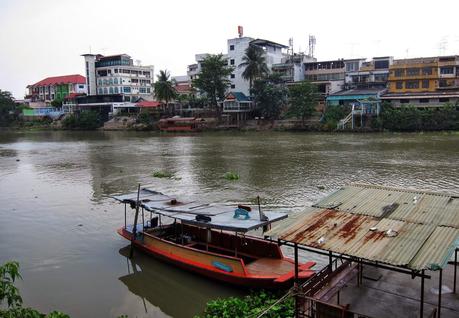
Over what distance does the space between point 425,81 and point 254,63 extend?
24730 millimetres

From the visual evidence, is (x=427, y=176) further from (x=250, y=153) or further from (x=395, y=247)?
(x=395, y=247)

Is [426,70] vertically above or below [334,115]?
above

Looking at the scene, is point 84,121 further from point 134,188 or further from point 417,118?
point 134,188

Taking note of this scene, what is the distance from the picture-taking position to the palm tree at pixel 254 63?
224 ft

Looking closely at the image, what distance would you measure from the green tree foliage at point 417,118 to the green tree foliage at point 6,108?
76243mm

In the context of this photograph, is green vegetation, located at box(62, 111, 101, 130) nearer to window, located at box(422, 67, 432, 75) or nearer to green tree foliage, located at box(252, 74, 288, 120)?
green tree foliage, located at box(252, 74, 288, 120)

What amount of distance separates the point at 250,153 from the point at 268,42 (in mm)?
39715

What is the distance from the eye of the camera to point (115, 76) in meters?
88.5

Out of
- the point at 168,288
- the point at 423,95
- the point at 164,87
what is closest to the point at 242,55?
the point at 164,87

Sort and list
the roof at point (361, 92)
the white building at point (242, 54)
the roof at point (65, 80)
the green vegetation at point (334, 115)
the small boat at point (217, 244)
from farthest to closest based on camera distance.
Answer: the roof at point (65, 80), the white building at point (242, 54), the roof at point (361, 92), the green vegetation at point (334, 115), the small boat at point (217, 244)

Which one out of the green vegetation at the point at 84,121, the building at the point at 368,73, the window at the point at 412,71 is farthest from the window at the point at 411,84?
the green vegetation at the point at 84,121

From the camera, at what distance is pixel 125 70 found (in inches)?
3543

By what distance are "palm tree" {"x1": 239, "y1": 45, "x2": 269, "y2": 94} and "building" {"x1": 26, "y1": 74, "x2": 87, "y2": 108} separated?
45.1m

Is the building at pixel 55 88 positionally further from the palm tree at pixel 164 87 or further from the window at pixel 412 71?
the window at pixel 412 71
